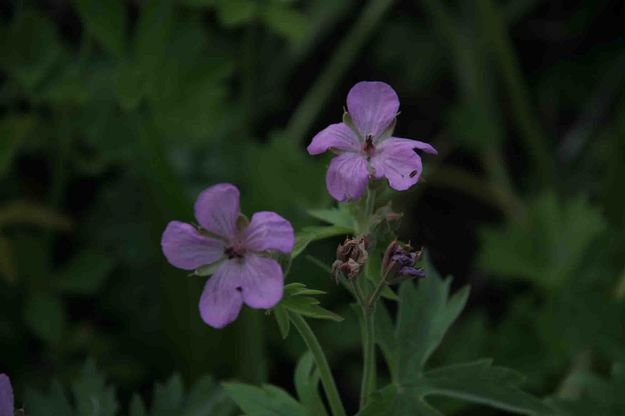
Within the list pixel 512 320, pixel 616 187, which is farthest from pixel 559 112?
pixel 512 320

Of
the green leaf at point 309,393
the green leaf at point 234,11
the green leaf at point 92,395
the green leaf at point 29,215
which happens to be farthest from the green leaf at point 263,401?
the green leaf at point 29,215

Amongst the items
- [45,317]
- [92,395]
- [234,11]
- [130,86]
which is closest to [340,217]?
[92,395]

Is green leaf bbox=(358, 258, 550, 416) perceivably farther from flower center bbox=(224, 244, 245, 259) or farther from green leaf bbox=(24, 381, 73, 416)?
green leaf bbox=(24, 381, 73, 416)

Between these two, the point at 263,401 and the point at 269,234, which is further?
the point at 263,401

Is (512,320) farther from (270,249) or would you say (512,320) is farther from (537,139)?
(270,249)

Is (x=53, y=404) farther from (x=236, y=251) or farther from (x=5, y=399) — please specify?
(x=236, y=251)

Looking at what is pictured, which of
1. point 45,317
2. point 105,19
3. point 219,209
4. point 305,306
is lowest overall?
point 45,317
